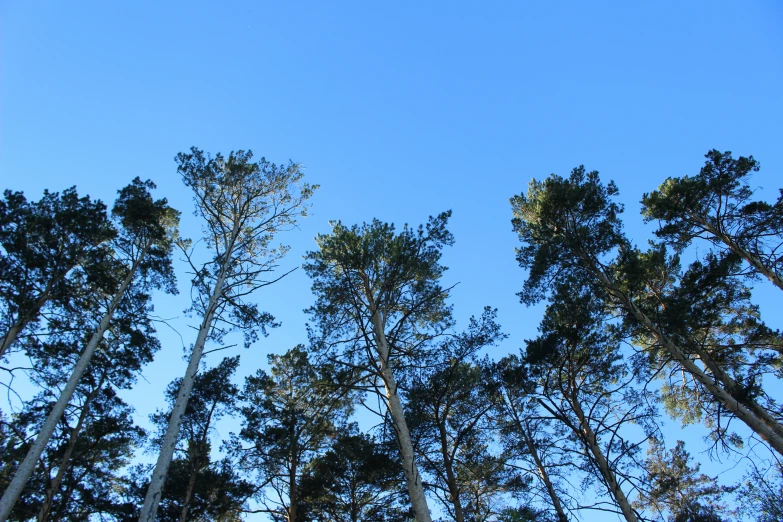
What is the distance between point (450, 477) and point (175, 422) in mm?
6439

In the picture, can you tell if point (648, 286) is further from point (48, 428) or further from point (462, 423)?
point (48, 428)

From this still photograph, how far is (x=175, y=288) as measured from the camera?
14.3 meters

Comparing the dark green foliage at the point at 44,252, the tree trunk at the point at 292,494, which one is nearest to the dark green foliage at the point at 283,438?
the tree trunk at the point at 292,494

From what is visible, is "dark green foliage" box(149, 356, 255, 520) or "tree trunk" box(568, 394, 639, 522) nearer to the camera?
"tree trunk" box(568, 394, 639, 522)

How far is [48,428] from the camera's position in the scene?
9.41 metres

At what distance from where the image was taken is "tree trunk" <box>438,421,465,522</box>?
10045 millimetres

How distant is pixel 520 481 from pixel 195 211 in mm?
12089

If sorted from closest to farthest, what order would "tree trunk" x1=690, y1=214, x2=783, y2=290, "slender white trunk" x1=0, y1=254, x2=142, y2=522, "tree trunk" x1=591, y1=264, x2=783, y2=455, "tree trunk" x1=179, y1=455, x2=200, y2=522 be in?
"slender white trunk" x1=0, y1=254, x2=142, y2=522 < "tree trunk" x1=591, y1=264, x2=783, y2=455 < "tree trunk" x1=690, y1=214, x2=783, y2=290 < "tree trunk" x1=179, y1=455, x2=200, y2=522

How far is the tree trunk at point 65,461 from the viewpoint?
1130 centimetres

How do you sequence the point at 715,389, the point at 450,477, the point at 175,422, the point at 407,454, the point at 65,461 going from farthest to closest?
the point at 65,461, the point at 715,389, the point at 450,477, the point at 407,454, the point at 175,422

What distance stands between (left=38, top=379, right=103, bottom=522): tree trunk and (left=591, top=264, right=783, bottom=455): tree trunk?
15.9 m

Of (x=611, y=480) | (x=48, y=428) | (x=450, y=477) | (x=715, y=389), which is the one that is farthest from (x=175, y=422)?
(x=715, y=389)

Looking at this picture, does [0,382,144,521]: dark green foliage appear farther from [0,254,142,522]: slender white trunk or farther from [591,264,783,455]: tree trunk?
[591,264,783,455]: tree trunk

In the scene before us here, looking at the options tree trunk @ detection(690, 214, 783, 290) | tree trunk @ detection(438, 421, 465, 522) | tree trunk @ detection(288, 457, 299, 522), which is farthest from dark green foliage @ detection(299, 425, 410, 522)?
tree trunk @ detection(690, 214, 783, 290)
